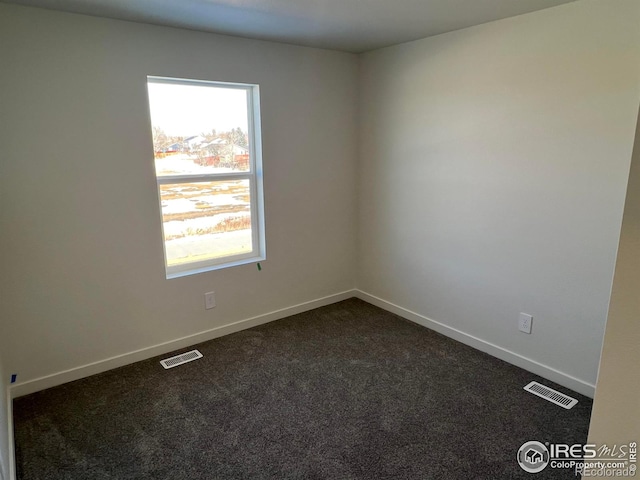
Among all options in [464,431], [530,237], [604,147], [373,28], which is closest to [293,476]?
[464,431]

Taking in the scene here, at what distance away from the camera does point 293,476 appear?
190 centimetres

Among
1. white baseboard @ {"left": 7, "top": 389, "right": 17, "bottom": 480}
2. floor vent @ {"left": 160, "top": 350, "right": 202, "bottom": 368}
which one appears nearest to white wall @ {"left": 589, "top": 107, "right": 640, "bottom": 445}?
white baseboard @ {"left": 7, "top": 389, "right": 17, "bottom": 480}

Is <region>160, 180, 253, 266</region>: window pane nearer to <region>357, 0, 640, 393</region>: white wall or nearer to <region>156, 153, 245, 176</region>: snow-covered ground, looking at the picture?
<region>156, 153, 245, 176</region>: snow-covered ground

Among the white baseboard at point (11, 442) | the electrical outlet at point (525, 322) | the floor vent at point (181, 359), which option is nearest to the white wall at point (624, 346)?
the electrical outlet at point (525, 322)

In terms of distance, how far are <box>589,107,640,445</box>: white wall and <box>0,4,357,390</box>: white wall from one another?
105 inches

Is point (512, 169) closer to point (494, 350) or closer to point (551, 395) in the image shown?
point (494, 350)

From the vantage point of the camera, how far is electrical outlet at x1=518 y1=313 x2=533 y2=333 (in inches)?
107

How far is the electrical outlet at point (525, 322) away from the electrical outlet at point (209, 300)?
7.31 ft

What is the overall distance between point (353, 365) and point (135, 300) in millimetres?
1585

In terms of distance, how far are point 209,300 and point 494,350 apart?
2.15m

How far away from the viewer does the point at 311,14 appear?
7.86 feet

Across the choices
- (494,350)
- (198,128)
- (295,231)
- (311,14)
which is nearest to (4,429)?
(198,128)

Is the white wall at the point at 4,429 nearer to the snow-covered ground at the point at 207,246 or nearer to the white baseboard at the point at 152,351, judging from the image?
the white baseboard at the point at 152,351

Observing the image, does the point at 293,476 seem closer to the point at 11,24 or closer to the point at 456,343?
the point at 456,343
